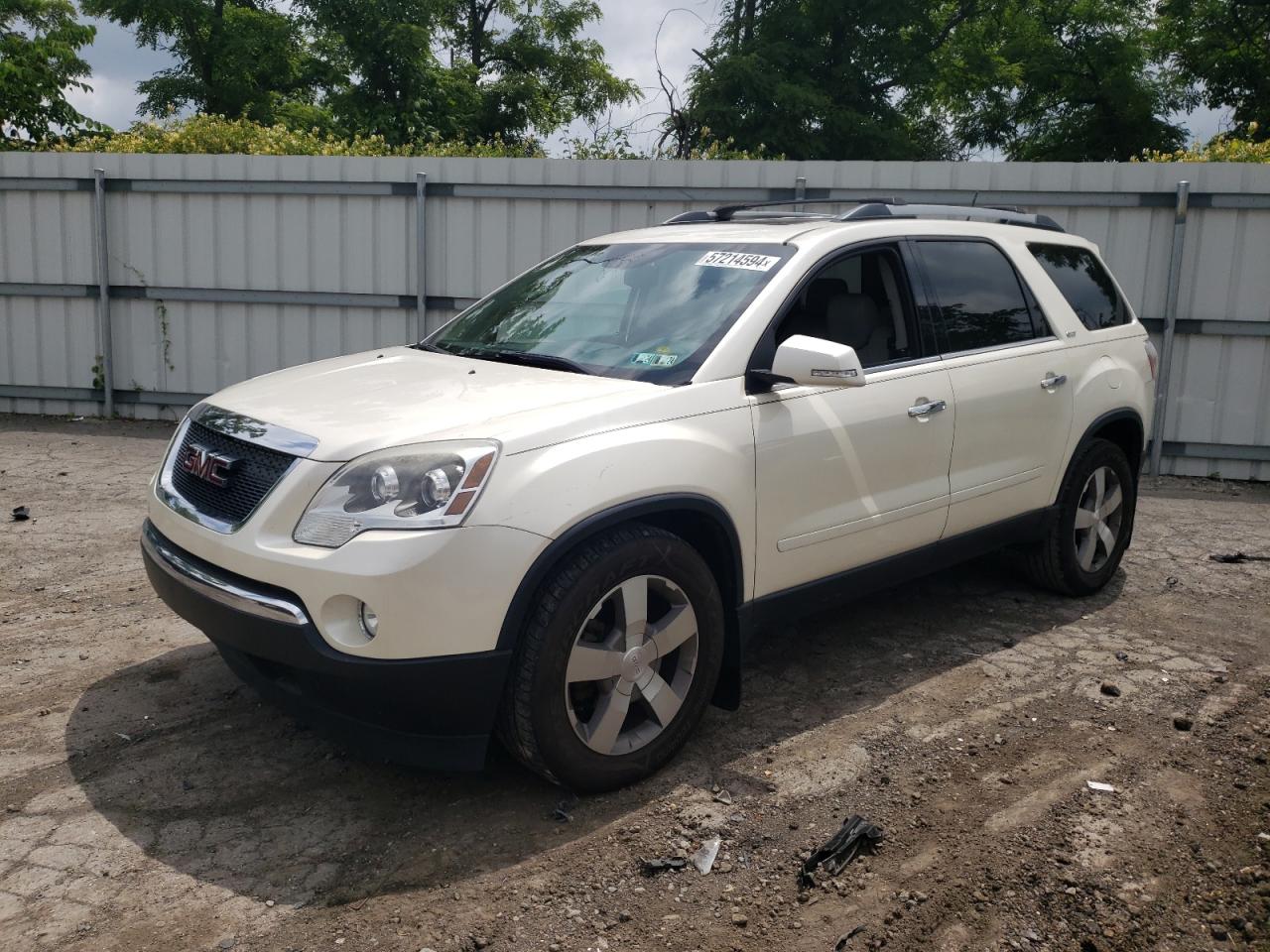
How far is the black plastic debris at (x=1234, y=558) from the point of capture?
22.4 ft

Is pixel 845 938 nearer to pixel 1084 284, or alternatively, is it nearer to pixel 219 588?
pixel 219 588

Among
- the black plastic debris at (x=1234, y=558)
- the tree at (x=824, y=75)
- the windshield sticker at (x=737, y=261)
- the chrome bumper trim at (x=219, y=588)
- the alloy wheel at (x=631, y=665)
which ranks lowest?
the black plastic debris at (x=1234, y=558)

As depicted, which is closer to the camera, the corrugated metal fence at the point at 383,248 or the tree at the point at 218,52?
the corrugated metal fence at the point at 383,248

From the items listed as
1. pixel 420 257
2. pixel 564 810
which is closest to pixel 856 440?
pixel 564 810

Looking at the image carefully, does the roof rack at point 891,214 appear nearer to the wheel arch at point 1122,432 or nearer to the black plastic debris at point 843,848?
the wheel arch at point 1122,432

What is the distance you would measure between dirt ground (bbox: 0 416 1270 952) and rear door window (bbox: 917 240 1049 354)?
1356 millimetres

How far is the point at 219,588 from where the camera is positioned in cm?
350

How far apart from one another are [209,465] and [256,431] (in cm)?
21

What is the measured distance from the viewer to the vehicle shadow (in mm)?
3338

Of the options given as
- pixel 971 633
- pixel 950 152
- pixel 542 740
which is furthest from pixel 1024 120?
pixel 542 740

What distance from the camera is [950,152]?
35.8 metres

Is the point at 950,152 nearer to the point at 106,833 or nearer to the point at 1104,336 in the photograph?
the point at 1104,336

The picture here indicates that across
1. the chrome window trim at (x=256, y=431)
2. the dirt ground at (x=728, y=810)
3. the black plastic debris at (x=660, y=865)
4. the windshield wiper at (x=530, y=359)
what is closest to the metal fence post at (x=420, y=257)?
the dirt ground at (x=728, y=810)

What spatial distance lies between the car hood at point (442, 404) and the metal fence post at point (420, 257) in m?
6.05
